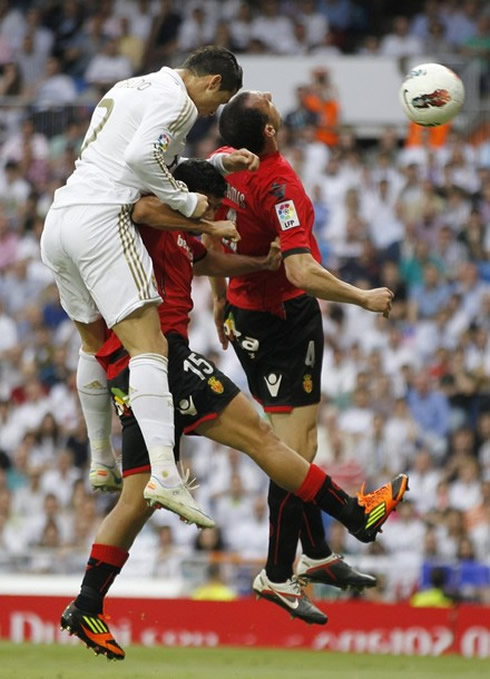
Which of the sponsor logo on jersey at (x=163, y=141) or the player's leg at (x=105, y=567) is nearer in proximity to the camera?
the sponsor logo on jersey at (x=163, y=141)

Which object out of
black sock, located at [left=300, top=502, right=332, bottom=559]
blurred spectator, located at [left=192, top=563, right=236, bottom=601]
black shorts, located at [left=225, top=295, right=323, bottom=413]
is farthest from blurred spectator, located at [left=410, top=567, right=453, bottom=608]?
black shorts, located at [left=225, top=295, right=323, bottom=413]

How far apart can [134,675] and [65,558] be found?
565cm

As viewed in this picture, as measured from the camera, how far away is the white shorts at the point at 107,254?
29.5 ft

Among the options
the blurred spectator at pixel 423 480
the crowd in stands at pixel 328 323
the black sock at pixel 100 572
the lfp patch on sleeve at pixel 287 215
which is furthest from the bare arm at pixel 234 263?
the blurred spectator at pixel 423 480

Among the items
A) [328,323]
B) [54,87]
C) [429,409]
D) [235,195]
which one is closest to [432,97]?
[235,195]

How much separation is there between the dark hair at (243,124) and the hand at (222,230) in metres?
0.79

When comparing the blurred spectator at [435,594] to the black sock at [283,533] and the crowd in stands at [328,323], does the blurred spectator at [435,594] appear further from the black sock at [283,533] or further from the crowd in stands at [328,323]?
the black sock at [283,533]

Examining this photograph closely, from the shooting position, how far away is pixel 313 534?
1024cm

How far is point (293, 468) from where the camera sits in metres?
9.30

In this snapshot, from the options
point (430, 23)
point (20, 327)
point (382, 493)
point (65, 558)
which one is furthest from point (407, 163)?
point (382, 493)

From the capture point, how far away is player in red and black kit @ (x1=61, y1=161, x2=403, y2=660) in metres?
9.18

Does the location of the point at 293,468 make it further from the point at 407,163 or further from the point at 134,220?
the point at 407,163

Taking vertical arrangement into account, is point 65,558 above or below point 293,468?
below

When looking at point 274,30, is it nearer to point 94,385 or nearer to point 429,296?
point 429,296
